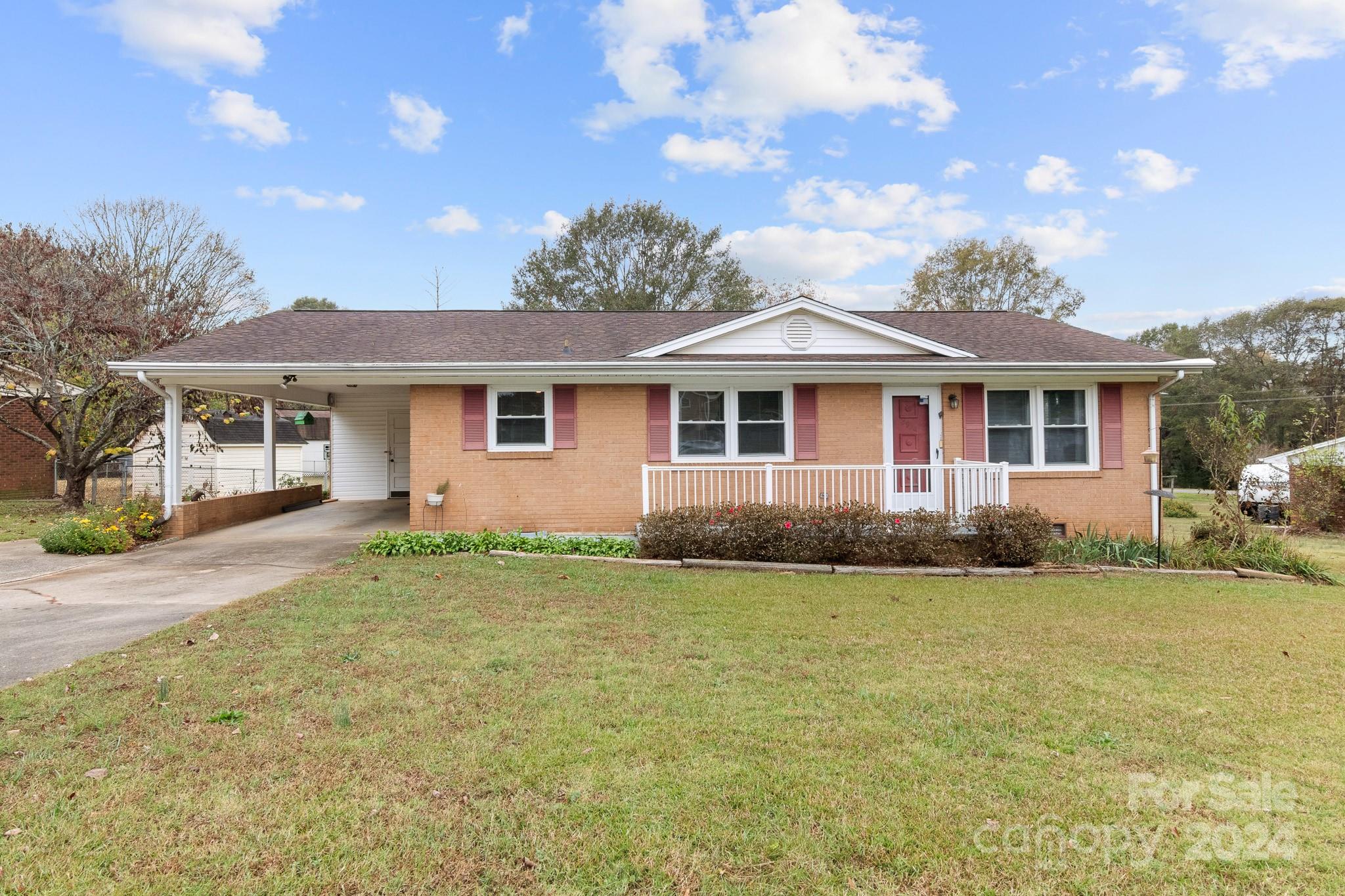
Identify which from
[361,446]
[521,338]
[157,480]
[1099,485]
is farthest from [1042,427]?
[157,480]

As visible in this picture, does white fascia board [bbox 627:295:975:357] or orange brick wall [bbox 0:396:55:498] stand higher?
white fascia board [bbox 627:295:975:357]

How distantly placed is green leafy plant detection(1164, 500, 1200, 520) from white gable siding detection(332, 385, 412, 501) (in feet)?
68.7

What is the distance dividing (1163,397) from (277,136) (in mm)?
48312

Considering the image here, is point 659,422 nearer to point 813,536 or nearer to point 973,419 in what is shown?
point 813,536

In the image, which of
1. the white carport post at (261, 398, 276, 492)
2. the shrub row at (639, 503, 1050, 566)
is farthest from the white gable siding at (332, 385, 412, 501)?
the shrub row at (639, 503, 1050, 566)

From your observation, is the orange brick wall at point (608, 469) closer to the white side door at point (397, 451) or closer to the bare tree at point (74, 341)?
the white side door at point (397, 451)

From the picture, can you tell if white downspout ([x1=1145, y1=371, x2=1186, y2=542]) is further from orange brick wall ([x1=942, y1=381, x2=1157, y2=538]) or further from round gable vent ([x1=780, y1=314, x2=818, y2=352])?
round gable vent ([x1=780, y1=314, x2=818, y2=352])

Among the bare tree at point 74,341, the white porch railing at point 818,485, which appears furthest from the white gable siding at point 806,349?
the bare tree at point 74,341

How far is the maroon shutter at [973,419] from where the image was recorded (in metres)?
10.8

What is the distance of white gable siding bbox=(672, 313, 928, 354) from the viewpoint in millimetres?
10734

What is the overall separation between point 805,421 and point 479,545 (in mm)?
5427

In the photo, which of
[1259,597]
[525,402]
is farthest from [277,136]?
[1259,597]

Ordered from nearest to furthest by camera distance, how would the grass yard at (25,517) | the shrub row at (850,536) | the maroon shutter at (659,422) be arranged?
the shrub row at (850,536), the maroon shutter at (659,422), the grass yard at (25,517)

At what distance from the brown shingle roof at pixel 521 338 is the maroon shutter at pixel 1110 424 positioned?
1.86ft
